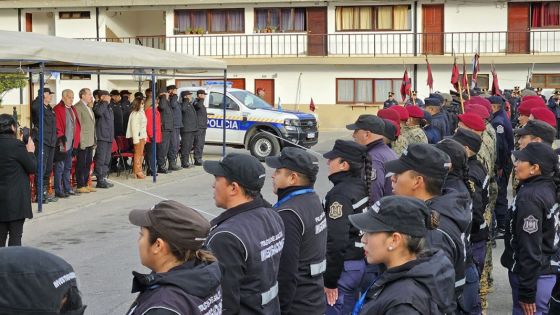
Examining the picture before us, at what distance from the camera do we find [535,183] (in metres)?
6.94

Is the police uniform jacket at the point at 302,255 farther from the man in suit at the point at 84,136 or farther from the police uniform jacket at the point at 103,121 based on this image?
the police uniform jacket at the point at 103,121

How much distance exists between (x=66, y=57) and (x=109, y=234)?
3.34m

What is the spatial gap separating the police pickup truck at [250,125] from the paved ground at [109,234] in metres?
3.98

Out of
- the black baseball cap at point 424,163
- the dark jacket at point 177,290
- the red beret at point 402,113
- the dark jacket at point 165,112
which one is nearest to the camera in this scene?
the dark jacket at point 177,290

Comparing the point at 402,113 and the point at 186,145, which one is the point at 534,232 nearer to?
the point at 402,113

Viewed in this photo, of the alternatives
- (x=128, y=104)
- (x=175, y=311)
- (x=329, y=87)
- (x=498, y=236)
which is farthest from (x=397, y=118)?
(x=329, y=87)

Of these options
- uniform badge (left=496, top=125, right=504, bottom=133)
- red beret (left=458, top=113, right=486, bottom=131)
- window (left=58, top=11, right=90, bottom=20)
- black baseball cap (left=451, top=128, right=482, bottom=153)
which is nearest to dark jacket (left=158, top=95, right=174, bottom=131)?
uniform badge (left=496, top=125, right=504, bottom=133)

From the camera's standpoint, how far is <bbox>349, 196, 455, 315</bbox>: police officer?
3.88 m

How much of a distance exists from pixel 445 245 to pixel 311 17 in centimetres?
3661

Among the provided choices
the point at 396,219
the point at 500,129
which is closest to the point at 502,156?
the point at 500,129

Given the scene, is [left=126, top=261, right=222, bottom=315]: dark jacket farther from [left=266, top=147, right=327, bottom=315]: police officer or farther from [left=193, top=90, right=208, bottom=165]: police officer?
[left=193, top=90, right=208, bottom=165]: police officer

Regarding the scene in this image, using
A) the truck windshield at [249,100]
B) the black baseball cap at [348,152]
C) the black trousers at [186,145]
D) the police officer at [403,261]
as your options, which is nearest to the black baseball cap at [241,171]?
the police officer at [403,261]

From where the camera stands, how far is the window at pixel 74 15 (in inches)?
1656

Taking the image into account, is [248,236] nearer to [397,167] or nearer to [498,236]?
[397,167]
